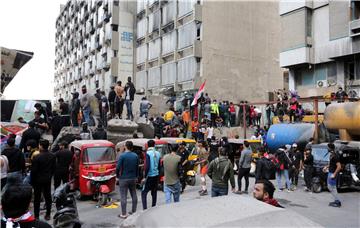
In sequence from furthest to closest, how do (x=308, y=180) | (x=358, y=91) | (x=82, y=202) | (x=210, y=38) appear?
1. (x=210, y=38)
2. (x=358, y=91)
3. (x=308, y=180)
4. (x=82, y=202)

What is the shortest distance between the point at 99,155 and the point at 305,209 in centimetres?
A: 647

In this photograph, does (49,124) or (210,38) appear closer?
(49,124)

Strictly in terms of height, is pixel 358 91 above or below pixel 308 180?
above

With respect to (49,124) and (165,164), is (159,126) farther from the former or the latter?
(165,164)

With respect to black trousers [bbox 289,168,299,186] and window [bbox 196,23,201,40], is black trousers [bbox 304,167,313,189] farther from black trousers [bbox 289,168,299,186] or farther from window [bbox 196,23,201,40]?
window [bbox 196,23,201,40]

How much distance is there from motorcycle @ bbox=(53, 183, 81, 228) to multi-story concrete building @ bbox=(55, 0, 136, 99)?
37.1 meters

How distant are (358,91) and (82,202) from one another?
59.5 feet

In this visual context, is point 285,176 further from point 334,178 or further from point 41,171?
point 41,171

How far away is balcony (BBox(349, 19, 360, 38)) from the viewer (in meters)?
21.7

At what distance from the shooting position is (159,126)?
19484mm

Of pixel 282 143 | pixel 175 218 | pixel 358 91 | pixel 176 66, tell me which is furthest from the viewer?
pixel 176 66

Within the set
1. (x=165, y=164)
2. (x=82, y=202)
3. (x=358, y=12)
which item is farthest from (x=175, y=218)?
(x=358, y=12)

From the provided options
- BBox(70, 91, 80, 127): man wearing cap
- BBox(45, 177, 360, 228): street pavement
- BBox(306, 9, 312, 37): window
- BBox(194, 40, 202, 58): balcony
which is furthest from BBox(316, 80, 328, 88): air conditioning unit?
BBox(70, 91, 80, 127): man wearing cap

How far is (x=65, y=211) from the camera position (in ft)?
23.5
